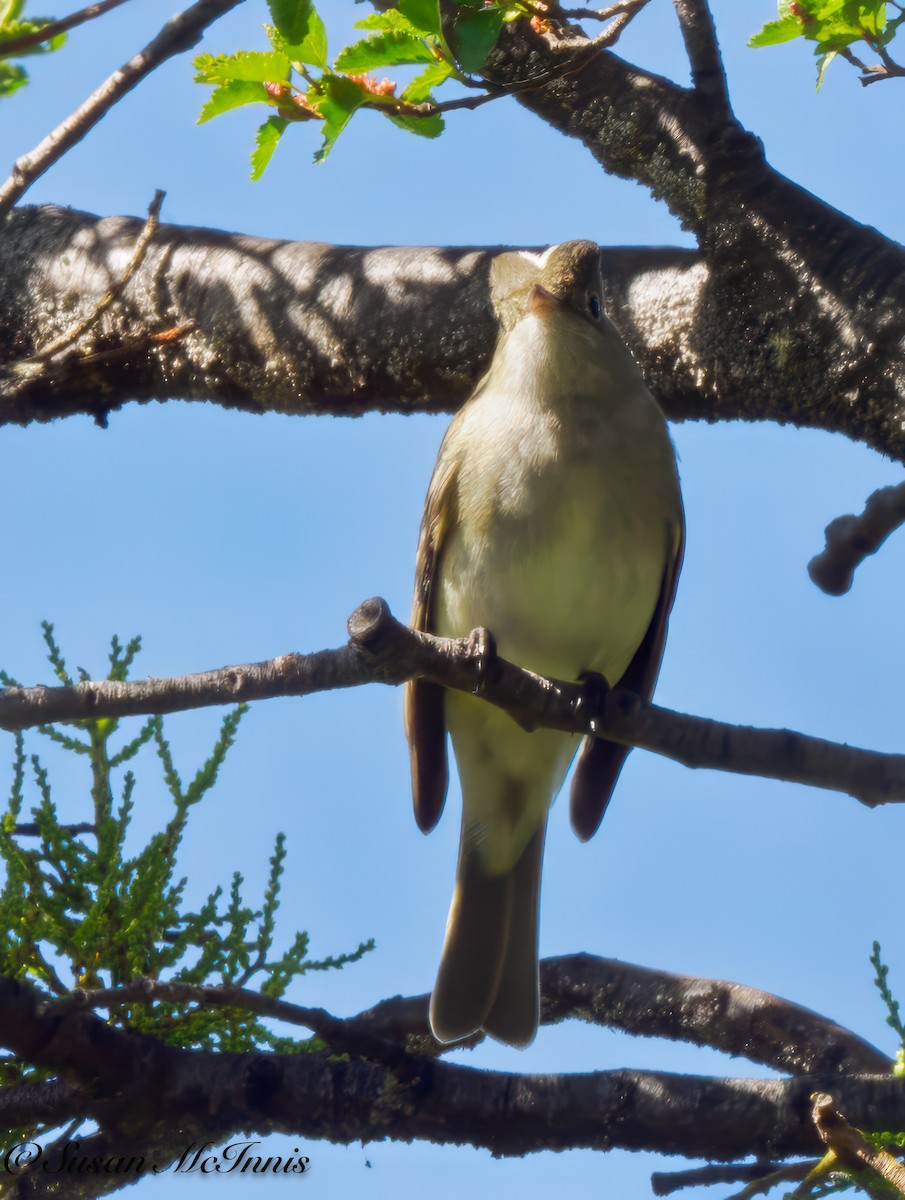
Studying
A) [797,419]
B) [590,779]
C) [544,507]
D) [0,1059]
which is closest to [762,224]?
[797,419]

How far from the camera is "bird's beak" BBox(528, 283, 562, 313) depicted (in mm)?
3629

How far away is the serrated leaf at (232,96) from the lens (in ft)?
9.77

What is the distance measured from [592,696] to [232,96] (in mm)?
1678

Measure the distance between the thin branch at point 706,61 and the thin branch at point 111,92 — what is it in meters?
1.53

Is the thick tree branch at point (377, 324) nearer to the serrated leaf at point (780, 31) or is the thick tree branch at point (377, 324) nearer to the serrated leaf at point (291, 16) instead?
the serrated leaf at point (780, 31)

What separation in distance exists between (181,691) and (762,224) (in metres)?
2.20

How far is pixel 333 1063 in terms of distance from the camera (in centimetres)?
290

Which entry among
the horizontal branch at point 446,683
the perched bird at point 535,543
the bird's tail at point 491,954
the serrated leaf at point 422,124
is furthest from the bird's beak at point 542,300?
the bird's tail at point 491,954

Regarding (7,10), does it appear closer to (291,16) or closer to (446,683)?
(291,16)

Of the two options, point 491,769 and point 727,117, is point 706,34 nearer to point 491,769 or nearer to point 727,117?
point 727,117

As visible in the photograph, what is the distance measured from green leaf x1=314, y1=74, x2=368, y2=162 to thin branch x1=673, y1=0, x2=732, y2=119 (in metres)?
1.33

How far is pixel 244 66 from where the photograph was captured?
290cm

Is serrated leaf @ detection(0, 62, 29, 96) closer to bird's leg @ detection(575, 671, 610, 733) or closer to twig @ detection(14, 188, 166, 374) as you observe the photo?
twig @ detection(14, 188, 166, 374)

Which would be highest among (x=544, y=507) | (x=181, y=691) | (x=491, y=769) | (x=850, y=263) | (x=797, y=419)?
(x=850, y=263)
